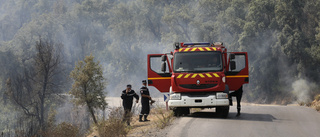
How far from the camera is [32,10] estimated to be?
14138 cm

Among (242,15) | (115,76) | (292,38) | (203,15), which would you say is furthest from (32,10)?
(292,38)

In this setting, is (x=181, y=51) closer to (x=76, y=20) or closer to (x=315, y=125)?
(x=315, y=125)

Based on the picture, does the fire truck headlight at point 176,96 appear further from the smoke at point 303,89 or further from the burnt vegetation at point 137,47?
the smoke at point 303,89

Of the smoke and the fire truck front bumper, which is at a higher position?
the fire truck front bumper

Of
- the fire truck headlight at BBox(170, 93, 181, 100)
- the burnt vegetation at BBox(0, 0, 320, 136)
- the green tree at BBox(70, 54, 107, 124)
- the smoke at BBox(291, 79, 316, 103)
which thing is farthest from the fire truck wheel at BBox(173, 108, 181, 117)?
the smoke at BBox(291, 79, 316, 103)

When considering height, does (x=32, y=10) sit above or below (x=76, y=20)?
above

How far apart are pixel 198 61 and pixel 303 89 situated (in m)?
39.2

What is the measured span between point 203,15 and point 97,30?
32.9m

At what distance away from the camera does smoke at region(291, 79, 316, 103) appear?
5034cm

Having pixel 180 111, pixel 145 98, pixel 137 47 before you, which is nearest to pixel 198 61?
pixel 180 111

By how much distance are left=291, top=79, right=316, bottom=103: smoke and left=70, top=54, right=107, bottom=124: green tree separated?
2428 cm

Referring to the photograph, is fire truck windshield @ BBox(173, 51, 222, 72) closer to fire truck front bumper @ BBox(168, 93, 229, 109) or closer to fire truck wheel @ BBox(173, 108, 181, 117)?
fire truck front bumper @ BBox(168, 93, 229, 109)

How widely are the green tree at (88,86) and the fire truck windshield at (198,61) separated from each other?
77.9 ft

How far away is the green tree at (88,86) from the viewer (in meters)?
38.4
